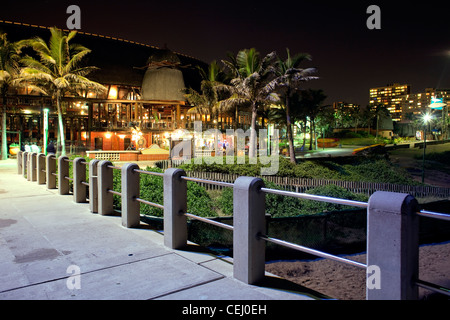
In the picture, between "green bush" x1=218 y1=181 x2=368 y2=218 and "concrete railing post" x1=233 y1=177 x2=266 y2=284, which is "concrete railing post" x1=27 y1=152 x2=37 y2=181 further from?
"concrete railing post" x1=233 y1=177 x2=266 y2=284

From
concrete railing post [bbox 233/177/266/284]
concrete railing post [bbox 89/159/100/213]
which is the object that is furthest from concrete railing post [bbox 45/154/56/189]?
concrete railing post [bbox 233/177/266/284]

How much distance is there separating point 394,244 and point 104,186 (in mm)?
6255

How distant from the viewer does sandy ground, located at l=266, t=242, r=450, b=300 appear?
10.5 metres

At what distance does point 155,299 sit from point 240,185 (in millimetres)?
1493

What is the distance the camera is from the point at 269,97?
35062 mm

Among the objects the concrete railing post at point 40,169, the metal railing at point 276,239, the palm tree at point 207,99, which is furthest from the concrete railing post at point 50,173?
the palm tree at point 207,99

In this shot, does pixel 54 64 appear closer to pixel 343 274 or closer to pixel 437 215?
pixel 343 274

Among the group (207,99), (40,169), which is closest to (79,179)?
(40,169)

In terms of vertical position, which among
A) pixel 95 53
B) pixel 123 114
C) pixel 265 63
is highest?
pixel 95 53

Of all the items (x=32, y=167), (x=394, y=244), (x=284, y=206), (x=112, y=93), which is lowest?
(x=284, y=206)

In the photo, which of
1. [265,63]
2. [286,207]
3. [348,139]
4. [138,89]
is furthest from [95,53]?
[348,139]

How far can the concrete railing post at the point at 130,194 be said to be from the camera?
264 inches

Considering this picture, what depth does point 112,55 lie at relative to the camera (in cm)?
5466

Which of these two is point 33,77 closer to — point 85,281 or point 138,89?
point 138,89
